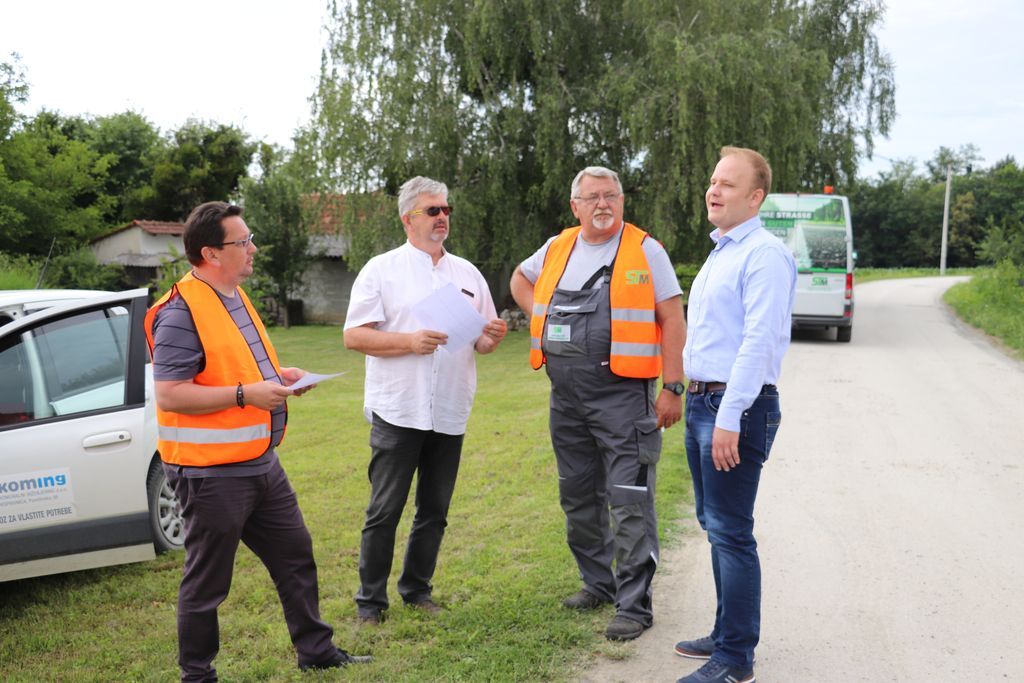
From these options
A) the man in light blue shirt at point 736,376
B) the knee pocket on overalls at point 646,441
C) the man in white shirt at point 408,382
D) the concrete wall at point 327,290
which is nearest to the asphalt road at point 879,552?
the man in light blue shirt at point 736,376

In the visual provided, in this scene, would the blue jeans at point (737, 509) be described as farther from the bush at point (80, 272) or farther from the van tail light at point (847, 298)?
the bush at point (80, 272)

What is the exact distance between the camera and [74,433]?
14.9 ft

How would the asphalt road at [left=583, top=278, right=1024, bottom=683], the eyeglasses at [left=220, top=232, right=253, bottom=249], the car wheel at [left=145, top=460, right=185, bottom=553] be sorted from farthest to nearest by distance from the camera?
the car wheel at [left=145, top=460, right=185, bottom=553] → the asphalt road at [left=583, top=278, right=1024, bottom=683] → the eyeglasses at [left=220, top=232, right=253, bottom=249]

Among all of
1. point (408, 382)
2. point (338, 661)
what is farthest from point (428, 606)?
point (408, 382)

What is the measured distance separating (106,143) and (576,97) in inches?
1288

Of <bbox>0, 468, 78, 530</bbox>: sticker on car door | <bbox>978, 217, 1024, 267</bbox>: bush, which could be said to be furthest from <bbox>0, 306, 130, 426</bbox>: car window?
<bbox>978, 217, 1024, 267</bbox>: bush

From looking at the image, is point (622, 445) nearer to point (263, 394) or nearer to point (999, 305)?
point (263, 394)

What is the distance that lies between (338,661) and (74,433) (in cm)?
182

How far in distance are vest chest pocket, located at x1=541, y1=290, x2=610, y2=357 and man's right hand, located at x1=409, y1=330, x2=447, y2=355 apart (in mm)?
535

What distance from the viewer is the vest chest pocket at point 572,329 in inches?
167

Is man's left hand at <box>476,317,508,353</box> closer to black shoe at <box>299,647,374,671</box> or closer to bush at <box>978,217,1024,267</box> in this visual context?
black shoe at <box>299,647,374,671</box>

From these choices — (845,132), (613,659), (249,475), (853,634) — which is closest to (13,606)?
(249,475)

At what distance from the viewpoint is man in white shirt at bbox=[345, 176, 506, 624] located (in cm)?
434

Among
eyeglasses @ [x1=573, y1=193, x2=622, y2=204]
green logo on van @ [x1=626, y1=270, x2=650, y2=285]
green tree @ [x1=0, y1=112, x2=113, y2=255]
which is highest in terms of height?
green tree @ [x1=0, y1=112, x2=113, y2=255]
